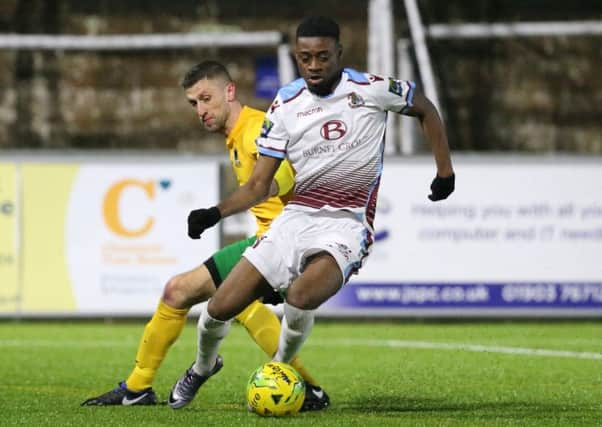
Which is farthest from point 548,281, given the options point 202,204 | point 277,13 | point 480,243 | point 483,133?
point 277,13

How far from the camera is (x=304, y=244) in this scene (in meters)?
7.66

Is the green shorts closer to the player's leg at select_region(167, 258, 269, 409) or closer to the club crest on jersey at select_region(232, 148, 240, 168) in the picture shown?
the player's leg at select_region(167, 258, 269, 409)

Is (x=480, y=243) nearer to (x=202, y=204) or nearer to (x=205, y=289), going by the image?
(x=202, y=204)

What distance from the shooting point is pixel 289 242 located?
7680 millimetres

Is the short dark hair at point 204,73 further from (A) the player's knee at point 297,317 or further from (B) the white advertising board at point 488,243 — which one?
(B) the white advertising board at point 488,243

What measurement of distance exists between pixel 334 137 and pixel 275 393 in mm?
1356

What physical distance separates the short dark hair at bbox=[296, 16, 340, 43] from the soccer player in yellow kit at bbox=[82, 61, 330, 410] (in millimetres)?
830

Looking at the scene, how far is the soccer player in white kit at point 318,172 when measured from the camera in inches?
299

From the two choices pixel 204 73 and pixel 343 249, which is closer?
pixel 343 249

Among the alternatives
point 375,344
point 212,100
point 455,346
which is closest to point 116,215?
point 375,344

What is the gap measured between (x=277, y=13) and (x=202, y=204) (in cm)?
727

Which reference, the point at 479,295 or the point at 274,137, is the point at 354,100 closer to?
the point at 274,137

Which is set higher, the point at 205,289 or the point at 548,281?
the point at 205,289

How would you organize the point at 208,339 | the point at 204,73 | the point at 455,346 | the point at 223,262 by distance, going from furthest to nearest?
the point at 455,346 < the point at 204,73 < the point at 223,262 < the point at 208,339
